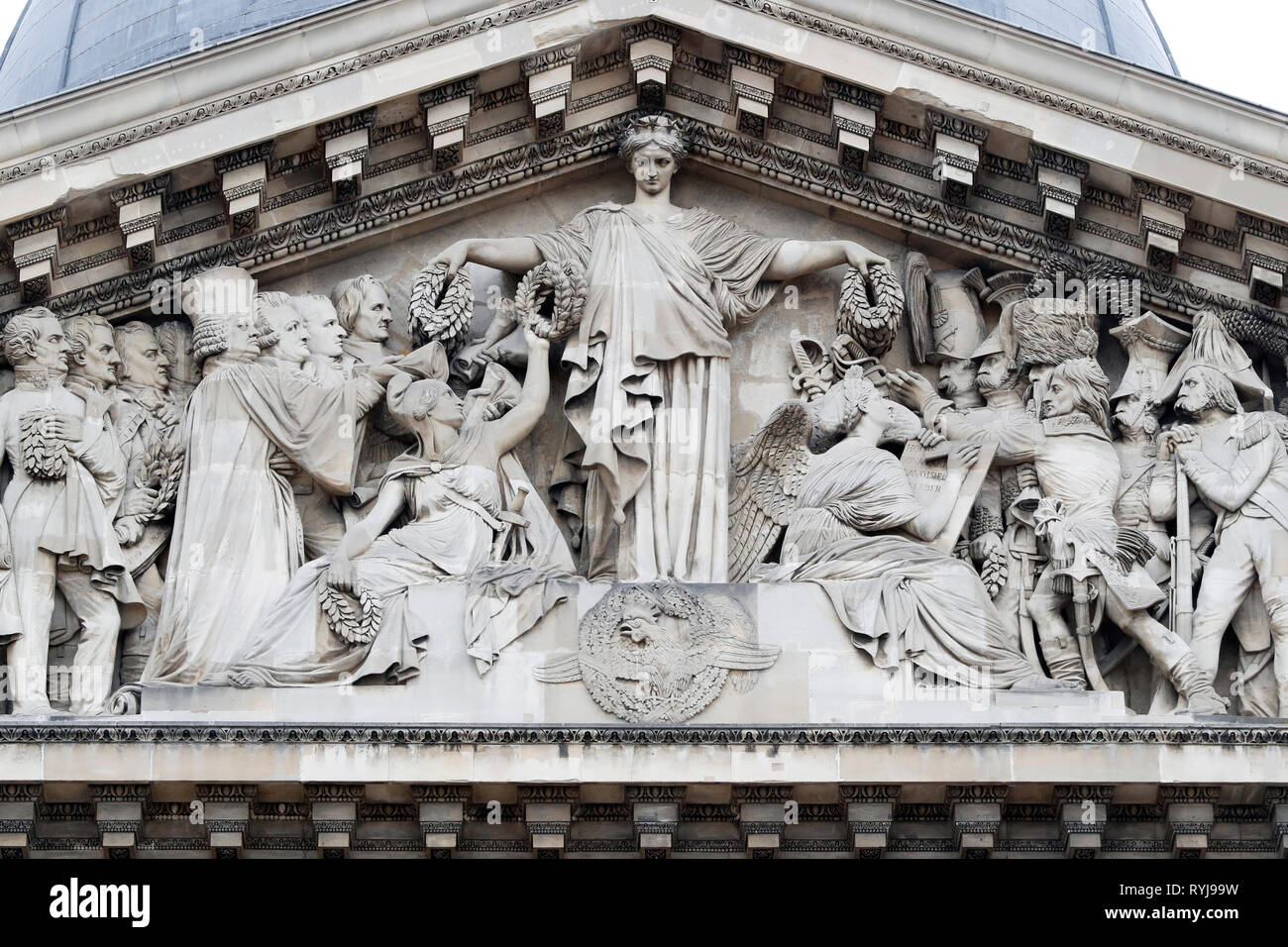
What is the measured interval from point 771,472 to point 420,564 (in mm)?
2190

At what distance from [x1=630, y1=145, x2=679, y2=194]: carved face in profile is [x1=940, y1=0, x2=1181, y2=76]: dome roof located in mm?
14744

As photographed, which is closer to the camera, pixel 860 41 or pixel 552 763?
pixel 552 763

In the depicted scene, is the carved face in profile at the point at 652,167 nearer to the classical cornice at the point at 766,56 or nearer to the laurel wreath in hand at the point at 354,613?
the classical cornice at the point at 766,56

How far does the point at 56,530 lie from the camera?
52.9 feet

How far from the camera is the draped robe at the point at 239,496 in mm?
15836

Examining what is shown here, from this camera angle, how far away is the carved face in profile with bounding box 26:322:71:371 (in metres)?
16.7

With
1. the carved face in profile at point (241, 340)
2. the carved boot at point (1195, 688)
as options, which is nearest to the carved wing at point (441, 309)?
the carved face in profile at point (241, 340)

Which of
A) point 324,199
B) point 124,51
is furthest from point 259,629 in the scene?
point 124,51

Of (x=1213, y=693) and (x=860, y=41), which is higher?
(x=860, y=41)

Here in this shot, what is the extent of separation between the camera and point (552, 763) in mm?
15008

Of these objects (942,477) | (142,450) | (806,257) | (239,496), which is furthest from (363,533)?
(942,477)

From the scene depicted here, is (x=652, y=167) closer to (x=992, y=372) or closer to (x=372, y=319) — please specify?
(x=372, y=319)
